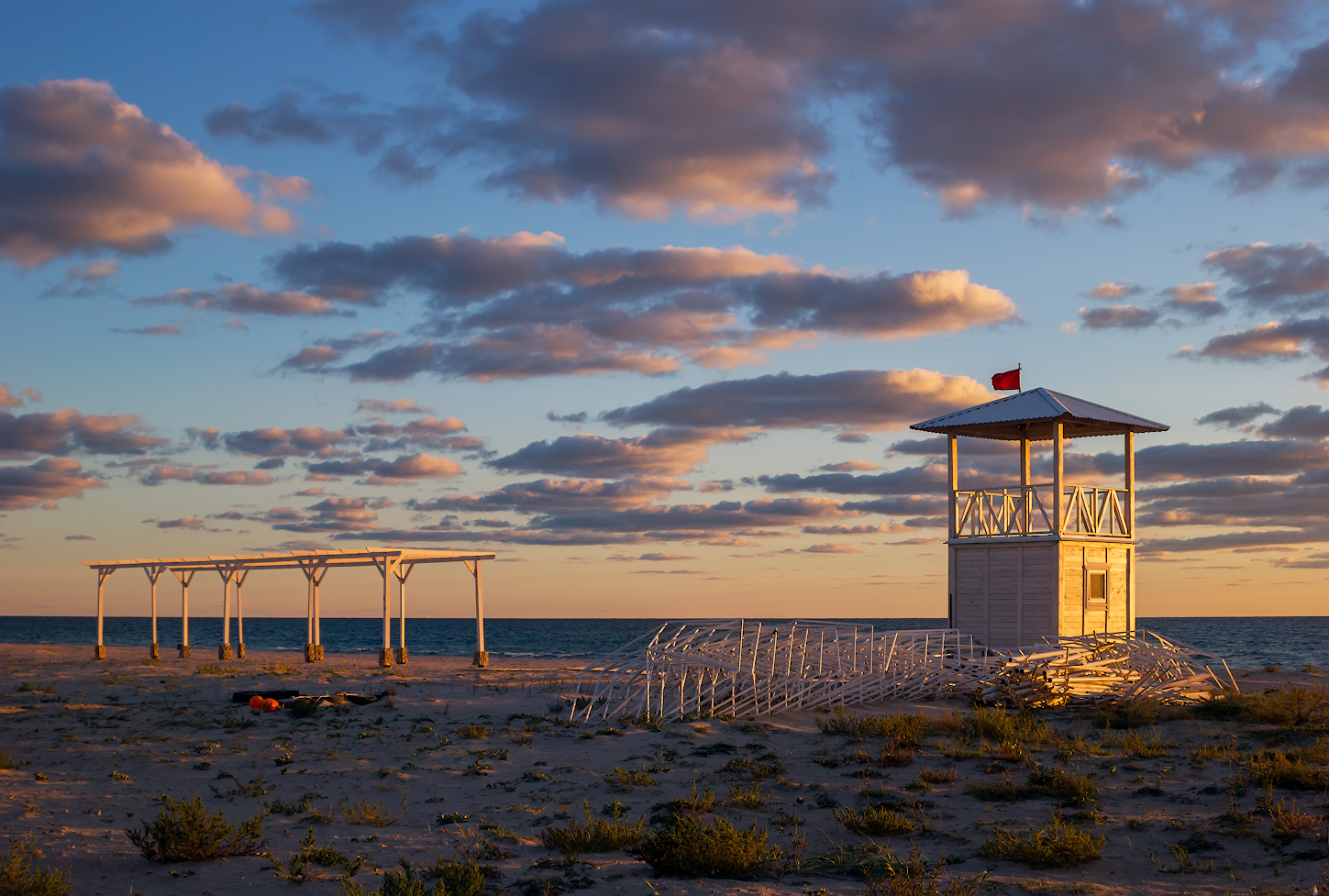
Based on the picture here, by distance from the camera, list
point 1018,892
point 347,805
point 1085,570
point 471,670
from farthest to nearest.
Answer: point 471,670 < point 1085,570 < point 347,805 < point 1018,892

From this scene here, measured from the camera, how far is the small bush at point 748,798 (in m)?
11.9

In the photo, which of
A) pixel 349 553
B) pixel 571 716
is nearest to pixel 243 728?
pixel 571 716

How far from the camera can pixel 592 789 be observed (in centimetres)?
1316

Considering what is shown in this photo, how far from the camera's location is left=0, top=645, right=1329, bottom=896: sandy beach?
9477 millimetres

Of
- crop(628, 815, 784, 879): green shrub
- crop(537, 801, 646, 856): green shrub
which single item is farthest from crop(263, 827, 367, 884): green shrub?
crop(628, 815, 784, 879): green shrub

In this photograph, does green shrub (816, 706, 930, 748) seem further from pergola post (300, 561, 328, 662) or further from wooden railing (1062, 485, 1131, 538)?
pergola post (300, 561, 328, 662)

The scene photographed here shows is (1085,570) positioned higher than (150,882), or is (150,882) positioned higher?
(1085,570)

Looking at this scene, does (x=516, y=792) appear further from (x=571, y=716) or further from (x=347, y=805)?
(x=571, y=716)

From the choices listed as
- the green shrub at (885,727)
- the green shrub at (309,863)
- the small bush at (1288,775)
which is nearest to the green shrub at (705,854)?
the green shrub at (309,863)

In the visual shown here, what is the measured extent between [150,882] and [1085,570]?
64.4ft

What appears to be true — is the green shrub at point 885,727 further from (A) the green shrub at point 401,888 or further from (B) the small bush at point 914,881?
(A) the green shrub at point 401,888

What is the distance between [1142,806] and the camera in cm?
1160

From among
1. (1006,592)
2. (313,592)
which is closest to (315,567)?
(313,592)

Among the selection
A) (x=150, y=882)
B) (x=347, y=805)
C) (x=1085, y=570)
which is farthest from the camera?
(x=1085, y=570)
